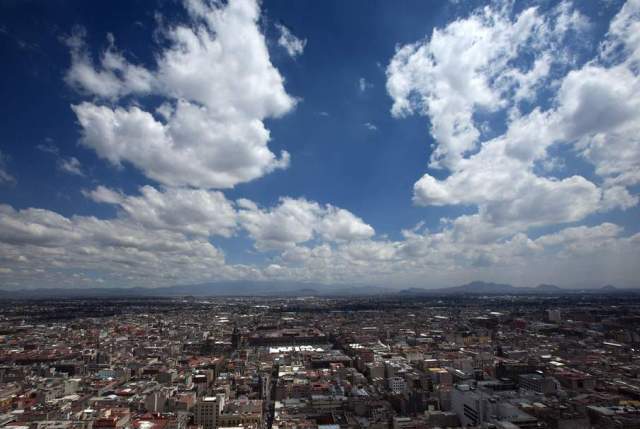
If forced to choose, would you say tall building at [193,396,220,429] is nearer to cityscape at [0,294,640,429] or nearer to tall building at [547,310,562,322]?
cityscape at [0,294,640,429]

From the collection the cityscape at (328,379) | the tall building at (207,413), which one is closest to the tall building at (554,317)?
the cityscape at (328,379)

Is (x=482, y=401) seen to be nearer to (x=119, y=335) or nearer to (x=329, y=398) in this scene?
(x=329, y=398)

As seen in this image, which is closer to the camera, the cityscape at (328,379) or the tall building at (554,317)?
the cityscape at (328,379)

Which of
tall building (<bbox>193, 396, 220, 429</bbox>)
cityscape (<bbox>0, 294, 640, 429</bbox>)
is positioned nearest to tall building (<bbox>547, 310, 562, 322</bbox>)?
cityscape (<bbox>0, 294, 640, 429</bbox>)

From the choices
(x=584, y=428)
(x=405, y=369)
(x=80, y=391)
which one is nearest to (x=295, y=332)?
(x=405, y=369)

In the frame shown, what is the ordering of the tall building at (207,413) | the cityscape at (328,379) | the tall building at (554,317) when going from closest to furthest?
the cityscape at (328,379) → the tall building at (207,413) → the tall building at (554,317)

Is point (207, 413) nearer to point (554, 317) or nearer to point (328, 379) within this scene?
point (328, 379)

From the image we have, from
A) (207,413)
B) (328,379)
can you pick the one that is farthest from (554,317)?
(207,413)

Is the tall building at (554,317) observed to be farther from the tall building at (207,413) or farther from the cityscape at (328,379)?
the tall building at (207,413)

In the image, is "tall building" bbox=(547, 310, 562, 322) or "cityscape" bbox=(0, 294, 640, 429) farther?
"tall building" bbox=(547, 310, 562, 322)

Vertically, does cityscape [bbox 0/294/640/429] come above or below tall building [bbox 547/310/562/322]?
below

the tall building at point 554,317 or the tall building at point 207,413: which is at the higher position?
the tall building at point 554,317
